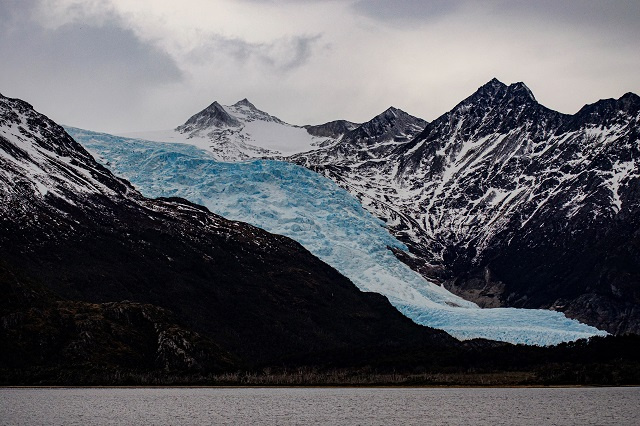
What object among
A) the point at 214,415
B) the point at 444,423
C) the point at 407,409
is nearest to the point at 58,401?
the point at 214,415

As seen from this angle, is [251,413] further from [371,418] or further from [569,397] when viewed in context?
[569,397]

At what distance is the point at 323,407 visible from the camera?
500 feet

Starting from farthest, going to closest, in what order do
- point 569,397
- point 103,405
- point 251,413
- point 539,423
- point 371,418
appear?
point 569,397
point 103,405
point 251,413
point 371,418
point 539,423

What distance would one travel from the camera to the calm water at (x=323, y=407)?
125375mm

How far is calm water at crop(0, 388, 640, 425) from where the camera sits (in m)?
125

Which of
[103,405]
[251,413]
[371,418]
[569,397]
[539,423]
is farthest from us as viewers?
[569,397]

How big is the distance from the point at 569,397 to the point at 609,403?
17842 mm

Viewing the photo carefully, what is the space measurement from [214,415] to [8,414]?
27046 mm

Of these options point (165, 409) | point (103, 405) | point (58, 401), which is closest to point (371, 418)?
point (165, 409)

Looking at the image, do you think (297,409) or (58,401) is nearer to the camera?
(297,409)

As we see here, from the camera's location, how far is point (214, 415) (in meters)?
137

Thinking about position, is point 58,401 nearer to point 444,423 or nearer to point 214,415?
point 214,415

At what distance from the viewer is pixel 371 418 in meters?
131

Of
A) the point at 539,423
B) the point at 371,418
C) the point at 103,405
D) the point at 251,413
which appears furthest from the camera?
the point at 103,405
